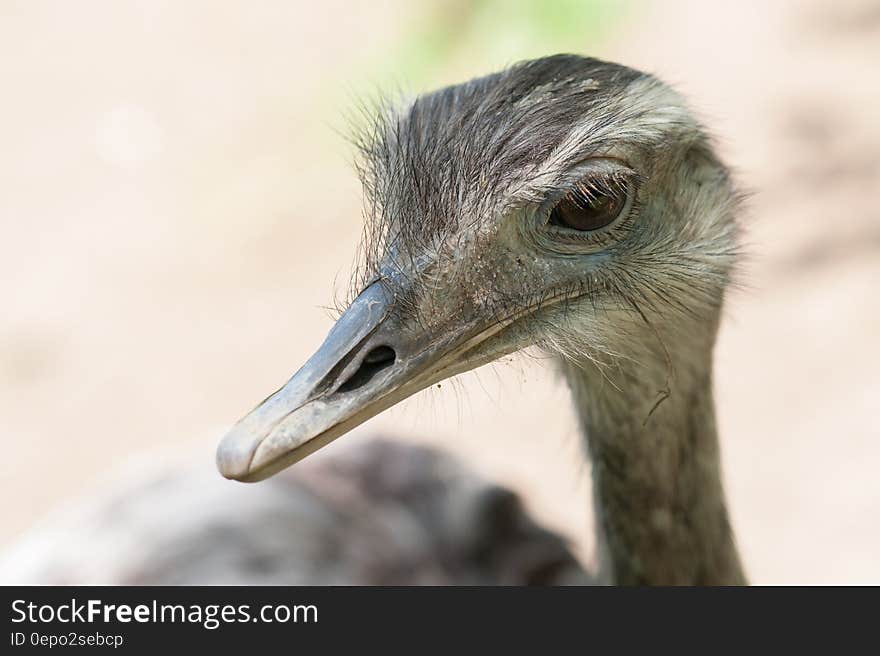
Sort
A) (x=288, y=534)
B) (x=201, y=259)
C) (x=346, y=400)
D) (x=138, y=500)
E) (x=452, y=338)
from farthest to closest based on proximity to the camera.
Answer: (x=201, y=259)
(x=138, y=500)
(x=288, y=534)
(x=452, y=338)
(x=346, y=400)

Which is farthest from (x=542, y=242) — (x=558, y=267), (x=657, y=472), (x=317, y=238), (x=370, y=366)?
(x=317, y=238)

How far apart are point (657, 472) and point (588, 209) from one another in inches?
20.3

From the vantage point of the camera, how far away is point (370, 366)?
5.66 feet

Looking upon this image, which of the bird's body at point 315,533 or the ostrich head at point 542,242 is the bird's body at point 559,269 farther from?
the bird's body at point 315,533

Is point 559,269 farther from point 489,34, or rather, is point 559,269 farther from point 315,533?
point 489,34

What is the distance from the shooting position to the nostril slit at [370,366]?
1.69 m

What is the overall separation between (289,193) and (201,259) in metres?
0.46

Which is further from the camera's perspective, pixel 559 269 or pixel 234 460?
pixel 559 269

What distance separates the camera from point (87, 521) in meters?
2.97

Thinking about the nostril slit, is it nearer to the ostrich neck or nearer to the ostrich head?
the ostrich head

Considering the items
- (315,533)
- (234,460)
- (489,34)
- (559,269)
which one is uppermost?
(489,34)

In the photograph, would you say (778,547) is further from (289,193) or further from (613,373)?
(289,193)

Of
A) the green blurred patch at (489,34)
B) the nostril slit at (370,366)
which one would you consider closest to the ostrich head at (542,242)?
the nostril slit at (370,366)
